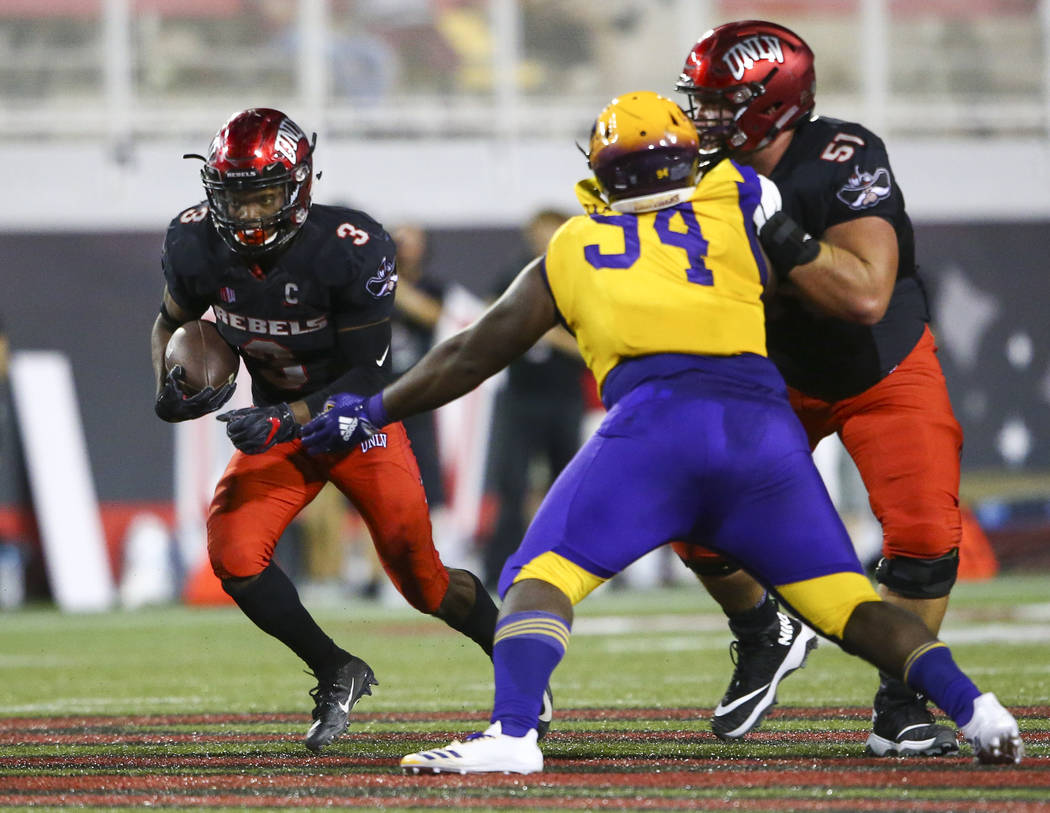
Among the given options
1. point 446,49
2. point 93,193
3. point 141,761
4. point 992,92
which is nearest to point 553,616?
point 141,761

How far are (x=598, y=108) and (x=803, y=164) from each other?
9.00 m

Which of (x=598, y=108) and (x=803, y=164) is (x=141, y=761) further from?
(x=598, y=108)

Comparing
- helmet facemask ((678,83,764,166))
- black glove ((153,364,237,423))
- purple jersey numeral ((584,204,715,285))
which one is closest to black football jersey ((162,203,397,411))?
black glove ((153,364,237,423))

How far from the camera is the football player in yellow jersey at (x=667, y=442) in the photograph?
3.57 metres

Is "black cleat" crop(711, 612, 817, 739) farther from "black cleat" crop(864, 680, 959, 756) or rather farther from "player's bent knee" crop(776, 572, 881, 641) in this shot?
"player's bent knee" crop(776, 572, 881, 641)

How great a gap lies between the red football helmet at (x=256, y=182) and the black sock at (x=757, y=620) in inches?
60.0

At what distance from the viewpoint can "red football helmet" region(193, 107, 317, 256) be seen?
4355mm

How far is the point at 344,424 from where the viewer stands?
12.5 feet

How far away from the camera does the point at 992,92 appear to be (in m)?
13.7

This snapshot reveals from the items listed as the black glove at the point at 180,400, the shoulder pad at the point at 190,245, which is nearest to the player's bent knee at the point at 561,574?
the black glove at the point at 180,400

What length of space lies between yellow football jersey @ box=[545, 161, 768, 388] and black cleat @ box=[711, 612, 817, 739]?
1069 mm

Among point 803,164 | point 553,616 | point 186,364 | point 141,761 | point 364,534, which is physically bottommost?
point 364,534

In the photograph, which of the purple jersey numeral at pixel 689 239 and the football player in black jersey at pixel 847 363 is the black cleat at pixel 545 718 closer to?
the football player in black jersey at pixel 847 363

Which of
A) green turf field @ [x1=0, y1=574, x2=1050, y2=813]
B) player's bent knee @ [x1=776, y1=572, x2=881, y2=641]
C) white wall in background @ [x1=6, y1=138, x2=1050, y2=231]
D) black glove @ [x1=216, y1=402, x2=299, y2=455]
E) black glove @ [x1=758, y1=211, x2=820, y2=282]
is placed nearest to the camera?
green turf field @ [x1=0, y1=574, x2=1050, y2=813]
